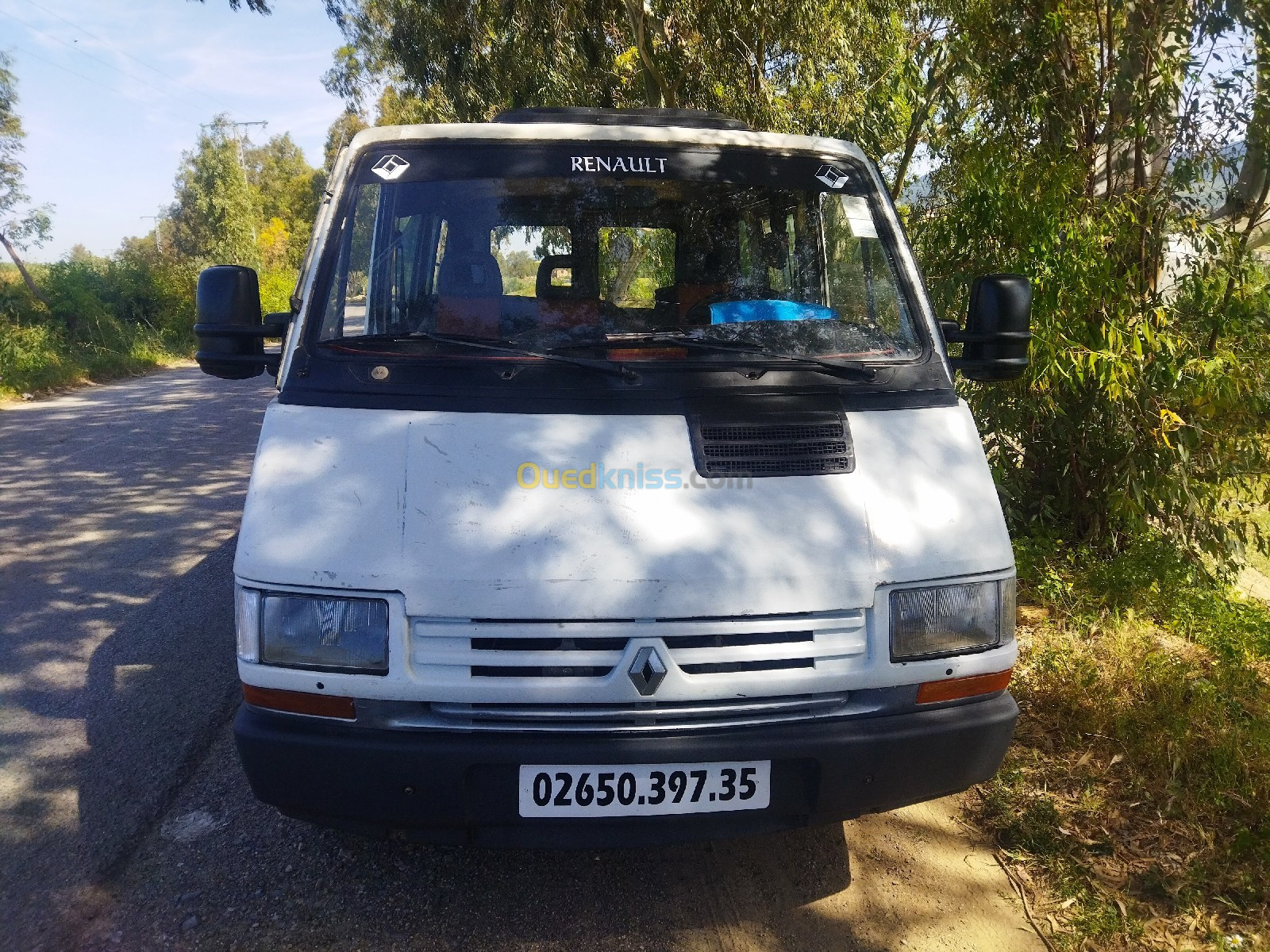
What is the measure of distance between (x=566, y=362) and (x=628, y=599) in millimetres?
797

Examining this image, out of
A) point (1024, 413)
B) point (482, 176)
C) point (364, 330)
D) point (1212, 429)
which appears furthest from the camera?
point (1024, 413)

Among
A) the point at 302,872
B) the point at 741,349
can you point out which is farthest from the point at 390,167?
the point at 302,872

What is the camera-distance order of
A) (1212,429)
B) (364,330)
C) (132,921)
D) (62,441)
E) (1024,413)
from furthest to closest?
(62,441)
(1024,413)
(1212,429)
(364,330)
(132,921)

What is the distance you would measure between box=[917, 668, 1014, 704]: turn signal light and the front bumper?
46 mm

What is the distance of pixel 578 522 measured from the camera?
8.18 ft

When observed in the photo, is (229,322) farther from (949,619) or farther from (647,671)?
(949,619)

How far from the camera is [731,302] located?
11.1 ft

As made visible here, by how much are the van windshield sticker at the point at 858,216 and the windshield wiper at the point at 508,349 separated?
1192mm

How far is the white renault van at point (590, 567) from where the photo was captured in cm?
238

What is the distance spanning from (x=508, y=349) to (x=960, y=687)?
1.58 meters

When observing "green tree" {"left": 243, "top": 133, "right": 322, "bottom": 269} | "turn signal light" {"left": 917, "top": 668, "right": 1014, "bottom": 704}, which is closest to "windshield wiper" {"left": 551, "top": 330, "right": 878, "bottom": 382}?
"turn signal light" {"left": 917, "top": 668, "right": 1014, "bottom": 704}

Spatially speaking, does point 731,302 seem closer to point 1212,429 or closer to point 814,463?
point 814,463

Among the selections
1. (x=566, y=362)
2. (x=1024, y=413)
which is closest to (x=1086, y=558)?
(x=1024, y=413)

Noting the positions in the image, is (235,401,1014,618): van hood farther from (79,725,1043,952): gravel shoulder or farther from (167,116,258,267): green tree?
(167,116,258,267): green tree
